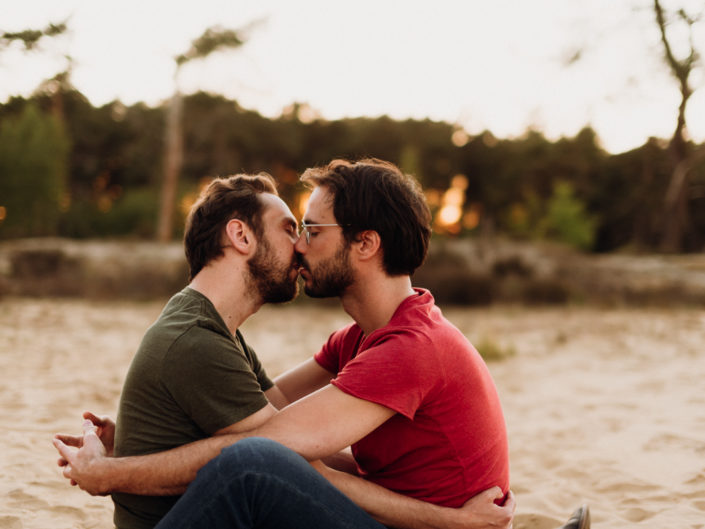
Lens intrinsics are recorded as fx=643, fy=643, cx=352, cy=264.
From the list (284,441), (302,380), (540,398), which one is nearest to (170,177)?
(540,398)

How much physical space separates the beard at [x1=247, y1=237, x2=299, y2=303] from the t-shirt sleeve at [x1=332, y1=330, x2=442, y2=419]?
23.6 inches

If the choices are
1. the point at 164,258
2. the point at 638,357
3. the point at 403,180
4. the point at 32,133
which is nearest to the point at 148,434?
the point at 403,180

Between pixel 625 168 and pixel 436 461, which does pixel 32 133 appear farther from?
pixel 625 168

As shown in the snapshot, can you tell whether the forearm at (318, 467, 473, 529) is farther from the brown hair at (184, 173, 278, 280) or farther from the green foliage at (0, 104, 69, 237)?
the green foliage at (0, 104, 69, 237)

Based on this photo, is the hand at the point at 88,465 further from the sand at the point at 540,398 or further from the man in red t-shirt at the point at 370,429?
the sand at the point at 540,398

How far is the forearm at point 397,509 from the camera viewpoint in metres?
1.98

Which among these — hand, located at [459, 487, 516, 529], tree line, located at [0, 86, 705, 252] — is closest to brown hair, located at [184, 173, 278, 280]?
hand, located at [459, 487, 516, 529]

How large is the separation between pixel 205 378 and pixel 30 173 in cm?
1687

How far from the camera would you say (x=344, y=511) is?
1.88 m

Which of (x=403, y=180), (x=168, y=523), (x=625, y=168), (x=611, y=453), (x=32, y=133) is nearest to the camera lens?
(x=168, y=523)

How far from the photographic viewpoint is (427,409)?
1.99 meters

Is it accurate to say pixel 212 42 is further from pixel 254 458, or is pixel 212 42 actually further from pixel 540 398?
pixel 254 458

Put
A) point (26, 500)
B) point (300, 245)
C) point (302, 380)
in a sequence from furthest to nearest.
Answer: point (26, 500), point (302, 380), point (300, 245)

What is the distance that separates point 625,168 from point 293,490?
26109mm
